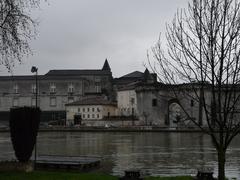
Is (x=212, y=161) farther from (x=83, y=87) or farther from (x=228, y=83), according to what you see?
(x=83, y=87)

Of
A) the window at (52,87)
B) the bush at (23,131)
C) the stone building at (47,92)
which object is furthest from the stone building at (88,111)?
the bush at (23,131)

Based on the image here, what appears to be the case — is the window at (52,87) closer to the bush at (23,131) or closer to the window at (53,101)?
the window at (53,101)

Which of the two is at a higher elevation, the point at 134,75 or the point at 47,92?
the point at 134,75

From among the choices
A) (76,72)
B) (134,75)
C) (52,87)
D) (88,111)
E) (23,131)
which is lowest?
(23,131)

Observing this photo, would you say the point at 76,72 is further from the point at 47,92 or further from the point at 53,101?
the point at 53,101

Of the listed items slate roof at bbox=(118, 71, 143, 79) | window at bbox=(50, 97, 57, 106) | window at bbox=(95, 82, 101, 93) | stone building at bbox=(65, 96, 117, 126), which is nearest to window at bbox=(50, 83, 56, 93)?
window at bbox=(50, 97, 57, 106)

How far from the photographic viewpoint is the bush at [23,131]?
13.0 metres

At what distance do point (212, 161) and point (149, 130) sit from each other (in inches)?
1691

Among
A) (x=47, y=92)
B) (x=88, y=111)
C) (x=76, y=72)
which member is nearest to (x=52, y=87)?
(x=47, y=92)

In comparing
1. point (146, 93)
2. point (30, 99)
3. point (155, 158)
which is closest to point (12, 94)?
point (30, 99)

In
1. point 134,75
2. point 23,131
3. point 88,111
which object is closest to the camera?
point 23,131

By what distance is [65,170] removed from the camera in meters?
14.8

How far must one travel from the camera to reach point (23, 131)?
1312 centimetres

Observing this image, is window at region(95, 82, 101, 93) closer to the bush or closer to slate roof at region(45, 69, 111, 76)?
slate roof at region(45, 69, 111, 76)
